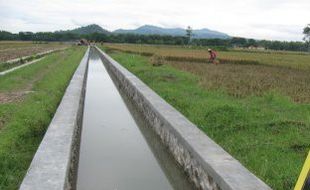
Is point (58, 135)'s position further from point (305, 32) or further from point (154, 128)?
point (305, 32)

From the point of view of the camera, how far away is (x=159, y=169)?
6.42m

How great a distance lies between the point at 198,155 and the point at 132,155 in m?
2.13

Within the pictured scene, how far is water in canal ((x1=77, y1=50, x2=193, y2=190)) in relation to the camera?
572cm

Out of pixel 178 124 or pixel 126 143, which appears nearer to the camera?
pixel 178 124

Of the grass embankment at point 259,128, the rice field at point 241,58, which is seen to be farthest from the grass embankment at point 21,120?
the rice field at point 241,58

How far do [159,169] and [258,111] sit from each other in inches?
129

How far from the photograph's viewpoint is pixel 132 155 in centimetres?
708

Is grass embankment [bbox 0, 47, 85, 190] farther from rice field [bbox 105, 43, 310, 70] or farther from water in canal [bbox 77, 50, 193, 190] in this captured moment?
rice field [bbox 105, 43, 310, 70]

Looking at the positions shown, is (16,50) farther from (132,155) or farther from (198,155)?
(198,155)

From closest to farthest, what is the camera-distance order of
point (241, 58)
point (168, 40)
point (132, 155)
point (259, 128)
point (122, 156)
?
point (122, 156)
point (132, 155)
point (259, 128)
point (241, 58)
point (168, 40)

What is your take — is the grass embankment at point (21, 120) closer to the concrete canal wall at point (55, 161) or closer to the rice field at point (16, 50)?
the concrete canal wall at point (55, 161)

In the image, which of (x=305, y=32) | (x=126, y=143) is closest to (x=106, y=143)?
(x=126, y=143)

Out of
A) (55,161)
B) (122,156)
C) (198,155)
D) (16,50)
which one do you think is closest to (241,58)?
(16,50)

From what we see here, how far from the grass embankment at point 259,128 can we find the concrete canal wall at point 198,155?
1.64 ft
